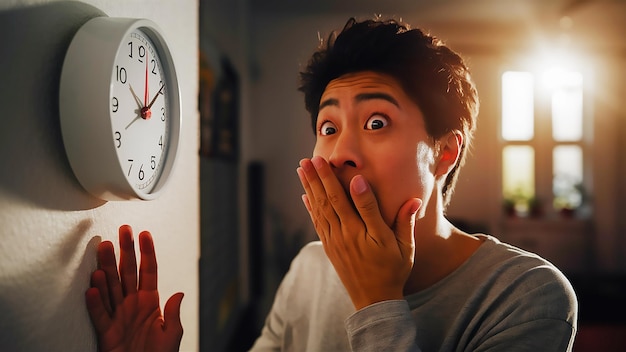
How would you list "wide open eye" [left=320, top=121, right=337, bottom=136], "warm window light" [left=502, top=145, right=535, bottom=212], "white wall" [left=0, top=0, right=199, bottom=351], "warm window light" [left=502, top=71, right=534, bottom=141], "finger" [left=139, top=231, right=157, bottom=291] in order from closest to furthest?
"white wall" [left=0, top=0, right=199, bottom=351] < "finger" [left=139, top=231, right=157, bottom=291] < "wide open eye" [left=320, top=121, right=337, bottom=136] < "warm window light" [left=502, top=71, right=534, bottom=141] < "warm window light" [left=502, top=145, right=535, bottom=212]

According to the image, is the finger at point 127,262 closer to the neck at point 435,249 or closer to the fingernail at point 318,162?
the fingernail at point 318,162

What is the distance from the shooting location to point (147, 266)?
2.12 ft

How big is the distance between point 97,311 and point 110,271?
0.16 ft

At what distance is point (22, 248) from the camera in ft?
1.39

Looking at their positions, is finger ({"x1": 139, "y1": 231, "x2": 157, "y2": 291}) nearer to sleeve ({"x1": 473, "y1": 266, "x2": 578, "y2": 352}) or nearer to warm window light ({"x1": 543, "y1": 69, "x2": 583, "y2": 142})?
sleeve ({"x1": 473, "y1": 266, "x2": 578, "y2": 352})

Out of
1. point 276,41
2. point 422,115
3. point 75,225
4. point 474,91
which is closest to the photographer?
point 75,225

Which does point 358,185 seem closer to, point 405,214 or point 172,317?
point 405,214

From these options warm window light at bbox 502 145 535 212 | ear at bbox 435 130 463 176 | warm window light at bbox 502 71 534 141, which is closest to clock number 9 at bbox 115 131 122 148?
ear at bbox 435 130 463 176

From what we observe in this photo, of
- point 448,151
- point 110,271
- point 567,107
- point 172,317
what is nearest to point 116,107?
point 110,271

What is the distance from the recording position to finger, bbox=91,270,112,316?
56 centimetres

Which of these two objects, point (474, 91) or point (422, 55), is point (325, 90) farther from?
point (474, 91)

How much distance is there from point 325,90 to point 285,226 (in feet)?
9.97

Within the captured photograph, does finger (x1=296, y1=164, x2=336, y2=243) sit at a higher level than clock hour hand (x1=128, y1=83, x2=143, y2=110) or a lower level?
lower

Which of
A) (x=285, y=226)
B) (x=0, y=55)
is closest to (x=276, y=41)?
(x=285, y=226)
